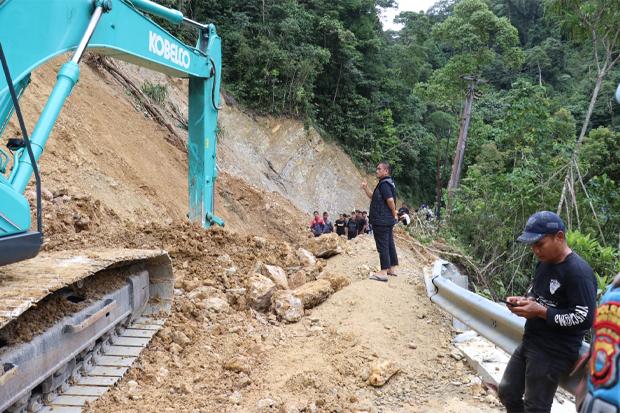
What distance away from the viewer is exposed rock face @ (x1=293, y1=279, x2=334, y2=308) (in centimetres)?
494

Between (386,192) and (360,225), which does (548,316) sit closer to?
(386,192)

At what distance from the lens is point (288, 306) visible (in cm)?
475

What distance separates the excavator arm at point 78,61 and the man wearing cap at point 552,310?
9.66 feet

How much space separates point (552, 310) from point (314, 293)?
115 inches

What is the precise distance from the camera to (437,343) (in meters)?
4.00

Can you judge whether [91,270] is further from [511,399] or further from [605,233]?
[605,233]

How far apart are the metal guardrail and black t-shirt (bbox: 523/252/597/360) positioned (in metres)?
0.12

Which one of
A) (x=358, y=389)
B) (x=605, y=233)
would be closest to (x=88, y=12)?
(x=358, y=389)

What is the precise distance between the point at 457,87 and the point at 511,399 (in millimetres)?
22423

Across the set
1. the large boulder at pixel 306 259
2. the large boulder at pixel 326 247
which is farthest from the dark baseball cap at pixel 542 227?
the large boulder at pixel 326 247

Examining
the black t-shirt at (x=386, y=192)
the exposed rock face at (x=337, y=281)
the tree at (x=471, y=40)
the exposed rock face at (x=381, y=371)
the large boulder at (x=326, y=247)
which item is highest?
the tree at (x=471, y=40)

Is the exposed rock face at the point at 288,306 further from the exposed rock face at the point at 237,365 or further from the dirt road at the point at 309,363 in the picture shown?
the exposed rock face at the point at 237,365

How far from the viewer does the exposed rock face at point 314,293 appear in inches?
195

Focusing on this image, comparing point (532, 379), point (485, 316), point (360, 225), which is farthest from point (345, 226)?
point (532, 379)
